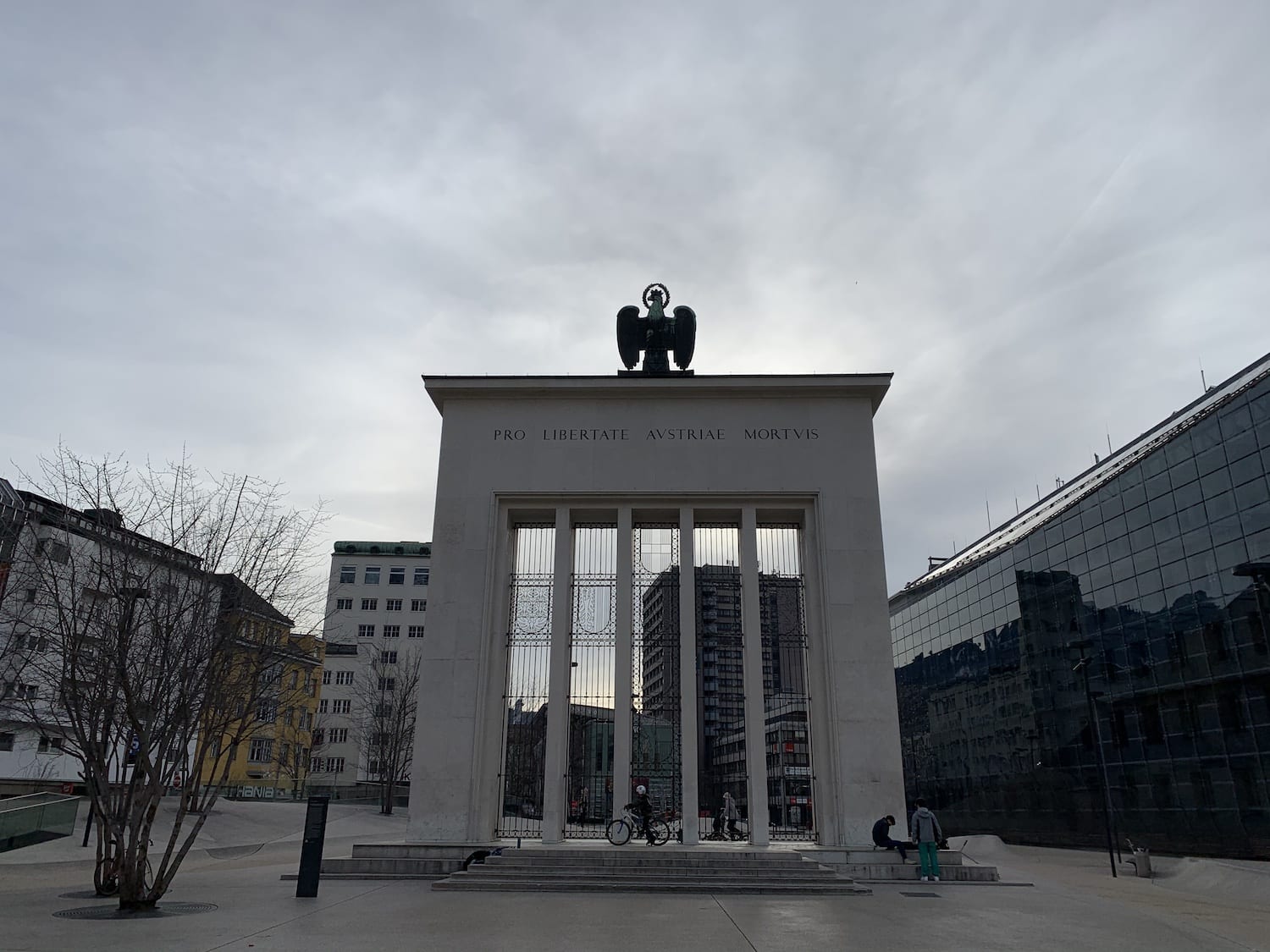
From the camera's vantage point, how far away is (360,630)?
2635 inches

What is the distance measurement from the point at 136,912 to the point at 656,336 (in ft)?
52.7

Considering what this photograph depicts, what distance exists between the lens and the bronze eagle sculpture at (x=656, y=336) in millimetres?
22062

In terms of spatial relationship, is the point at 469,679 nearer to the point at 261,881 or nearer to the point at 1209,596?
the point at 261,881

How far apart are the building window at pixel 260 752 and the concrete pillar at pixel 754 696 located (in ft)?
131

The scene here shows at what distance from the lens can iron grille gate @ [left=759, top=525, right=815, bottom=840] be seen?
62.0 feet

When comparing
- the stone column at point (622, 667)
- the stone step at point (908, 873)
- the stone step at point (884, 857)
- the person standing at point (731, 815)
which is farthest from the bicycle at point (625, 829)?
the stone step at point (884, 857)

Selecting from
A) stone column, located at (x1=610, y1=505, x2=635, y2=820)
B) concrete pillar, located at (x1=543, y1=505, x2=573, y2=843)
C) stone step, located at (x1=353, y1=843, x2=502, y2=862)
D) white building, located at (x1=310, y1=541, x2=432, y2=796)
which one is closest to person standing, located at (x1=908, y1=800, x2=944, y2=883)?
stone column, located at (x1=610, y1=505, x2=635, y2=820)

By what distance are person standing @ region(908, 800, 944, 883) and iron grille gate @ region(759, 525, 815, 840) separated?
2.95 metres

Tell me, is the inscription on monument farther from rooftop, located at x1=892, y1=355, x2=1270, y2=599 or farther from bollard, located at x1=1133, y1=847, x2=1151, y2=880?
rooftop, located at x1=892, y1=355, x2=1270, y2=599

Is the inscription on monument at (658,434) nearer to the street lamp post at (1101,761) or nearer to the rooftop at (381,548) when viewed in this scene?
the street lamp post at (1101,761)

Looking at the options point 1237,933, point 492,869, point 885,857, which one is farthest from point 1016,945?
point 492,869

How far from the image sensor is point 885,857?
1678 cm

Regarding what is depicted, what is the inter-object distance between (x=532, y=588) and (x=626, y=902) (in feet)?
27.4

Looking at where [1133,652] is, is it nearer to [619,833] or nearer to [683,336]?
[683,336]
